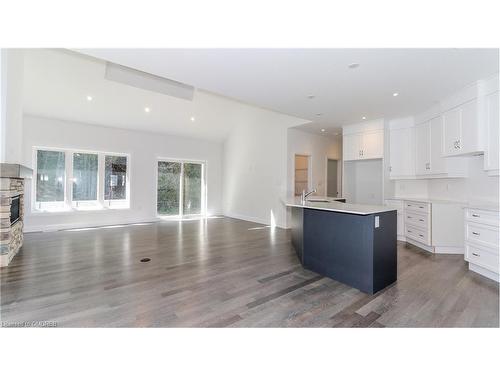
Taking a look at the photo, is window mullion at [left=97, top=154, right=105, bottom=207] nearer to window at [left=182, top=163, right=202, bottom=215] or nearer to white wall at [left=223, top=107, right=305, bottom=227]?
window at [left=182, top=163, right=202, bottom=215]

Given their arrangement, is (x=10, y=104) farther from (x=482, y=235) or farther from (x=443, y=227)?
(x=443, y=227)

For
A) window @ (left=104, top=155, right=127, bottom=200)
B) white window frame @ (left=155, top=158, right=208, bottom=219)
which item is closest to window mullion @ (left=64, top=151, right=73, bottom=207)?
window @ (left=104, top=155, right=127, bottom=200)

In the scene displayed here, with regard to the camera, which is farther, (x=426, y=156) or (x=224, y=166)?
(x=224, y=166)

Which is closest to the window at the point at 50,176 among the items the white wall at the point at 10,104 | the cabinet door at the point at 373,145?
the white wall at the point at 10,104

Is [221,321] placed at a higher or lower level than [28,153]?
lower

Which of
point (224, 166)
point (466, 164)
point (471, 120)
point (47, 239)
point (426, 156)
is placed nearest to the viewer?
point (471, 120)

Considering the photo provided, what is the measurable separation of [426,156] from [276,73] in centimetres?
366

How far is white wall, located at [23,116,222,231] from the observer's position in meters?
5.71

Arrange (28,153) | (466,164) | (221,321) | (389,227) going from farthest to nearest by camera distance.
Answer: (28,153) → (466,164) → (389,227) → (221,321)

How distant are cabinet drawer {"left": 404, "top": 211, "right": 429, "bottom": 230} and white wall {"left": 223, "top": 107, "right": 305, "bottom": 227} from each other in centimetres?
280

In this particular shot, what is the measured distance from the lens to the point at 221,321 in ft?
6.81
